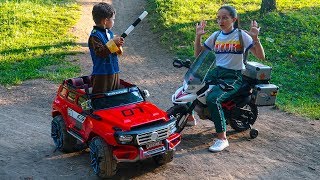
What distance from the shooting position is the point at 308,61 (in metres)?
12.5

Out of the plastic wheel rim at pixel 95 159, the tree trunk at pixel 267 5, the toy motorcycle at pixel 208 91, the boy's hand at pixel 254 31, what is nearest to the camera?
the plastic wheel rim at pixel 95 159

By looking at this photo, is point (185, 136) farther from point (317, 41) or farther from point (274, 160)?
point (317, 41)

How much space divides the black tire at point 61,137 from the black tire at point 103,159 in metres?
1.00

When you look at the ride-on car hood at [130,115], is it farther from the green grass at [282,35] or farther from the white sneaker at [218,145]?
the green grass at [282,35]

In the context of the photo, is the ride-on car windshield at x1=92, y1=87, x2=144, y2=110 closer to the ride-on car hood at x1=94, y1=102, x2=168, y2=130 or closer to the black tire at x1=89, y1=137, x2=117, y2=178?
the ride-on car hood at x1=94, y1=102, x2=168, y2=130

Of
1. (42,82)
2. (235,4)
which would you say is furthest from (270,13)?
(42,82)

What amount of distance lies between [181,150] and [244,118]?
1.32 metres

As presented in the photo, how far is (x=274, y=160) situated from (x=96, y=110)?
274cm

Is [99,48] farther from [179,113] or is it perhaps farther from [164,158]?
[179,113]

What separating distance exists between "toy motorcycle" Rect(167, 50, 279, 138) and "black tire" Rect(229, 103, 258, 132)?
21 millimetres

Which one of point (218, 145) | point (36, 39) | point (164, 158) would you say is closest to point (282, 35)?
point (36, 39)

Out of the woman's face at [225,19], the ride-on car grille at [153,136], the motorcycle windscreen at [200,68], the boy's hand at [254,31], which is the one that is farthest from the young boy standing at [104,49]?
the boy's hand at [254,31]

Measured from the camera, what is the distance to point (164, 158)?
6418 millimetres

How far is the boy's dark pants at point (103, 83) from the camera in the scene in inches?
252
